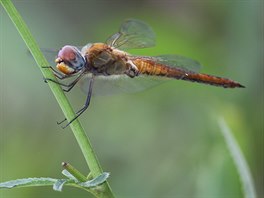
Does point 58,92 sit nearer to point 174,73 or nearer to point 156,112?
point 174,73

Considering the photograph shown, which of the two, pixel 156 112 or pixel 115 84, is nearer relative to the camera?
pixel 115 84

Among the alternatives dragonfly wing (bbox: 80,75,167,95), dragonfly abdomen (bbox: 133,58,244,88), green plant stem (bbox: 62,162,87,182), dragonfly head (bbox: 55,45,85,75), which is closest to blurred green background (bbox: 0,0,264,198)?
dragonfly abdomen (bbox: 133,58,244,88)

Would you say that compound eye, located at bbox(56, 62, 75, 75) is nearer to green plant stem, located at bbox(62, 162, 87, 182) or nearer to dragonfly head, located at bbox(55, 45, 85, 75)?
dragonfly head, located at bbox(55, 45, 85, 75)

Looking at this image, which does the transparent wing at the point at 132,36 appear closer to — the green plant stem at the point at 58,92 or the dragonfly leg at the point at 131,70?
the dragonfly leg at the point at 131,70

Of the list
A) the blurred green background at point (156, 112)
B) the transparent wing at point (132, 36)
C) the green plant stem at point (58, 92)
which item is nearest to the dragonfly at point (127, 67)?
the transparent wing at point (132, 36)

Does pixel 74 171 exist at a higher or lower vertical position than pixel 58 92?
lower

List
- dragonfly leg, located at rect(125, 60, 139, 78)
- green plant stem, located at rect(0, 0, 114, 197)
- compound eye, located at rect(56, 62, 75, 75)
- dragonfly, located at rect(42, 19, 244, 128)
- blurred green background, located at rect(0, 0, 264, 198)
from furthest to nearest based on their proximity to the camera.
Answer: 1. blurred green background, located at rect(0, 0, 264, 198)
2. dragonfly leg, located at rect(125, 60, 139, 78)
3. dragonfly, located at rect(42, 19, 244, 128)
4. compound eye, located at rect(56, 62, 75, 75)
5. green plant stem, located at rect(0, 0, 114, 197)

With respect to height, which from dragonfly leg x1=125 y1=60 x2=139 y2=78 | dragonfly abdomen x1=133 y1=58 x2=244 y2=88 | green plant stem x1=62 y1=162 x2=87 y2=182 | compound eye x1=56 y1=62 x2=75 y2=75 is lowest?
green plant stem x1=62 y1=162 x2=87 y2=182

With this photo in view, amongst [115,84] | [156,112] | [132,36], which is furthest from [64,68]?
[156,112]
